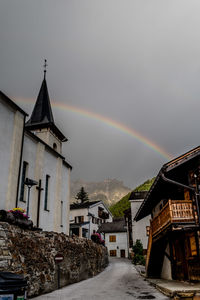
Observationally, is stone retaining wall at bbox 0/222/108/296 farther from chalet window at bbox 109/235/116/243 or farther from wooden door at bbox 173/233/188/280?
chalet window at bbox 109/235/116/243

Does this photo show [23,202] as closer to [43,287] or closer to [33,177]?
[33,177]

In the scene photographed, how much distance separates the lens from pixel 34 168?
20938 millimetres

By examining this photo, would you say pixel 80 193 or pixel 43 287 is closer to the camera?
pixel 43 287

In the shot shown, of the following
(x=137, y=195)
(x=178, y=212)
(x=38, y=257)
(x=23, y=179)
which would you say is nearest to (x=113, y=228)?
(x=137, y=195)

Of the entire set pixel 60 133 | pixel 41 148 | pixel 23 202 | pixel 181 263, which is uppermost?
pixel 60 133

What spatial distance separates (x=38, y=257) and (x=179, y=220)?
6890 mm

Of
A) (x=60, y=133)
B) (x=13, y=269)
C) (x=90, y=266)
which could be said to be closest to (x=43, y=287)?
(x=13, y=269)

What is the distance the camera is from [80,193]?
9231 centimetres

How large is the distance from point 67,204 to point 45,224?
6378 millimetres

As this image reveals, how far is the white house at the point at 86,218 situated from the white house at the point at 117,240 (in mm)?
3015

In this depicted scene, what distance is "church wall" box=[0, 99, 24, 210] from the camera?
1589 cm

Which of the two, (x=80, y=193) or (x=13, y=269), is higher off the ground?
(x=80, y=193)

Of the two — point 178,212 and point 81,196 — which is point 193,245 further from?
point 81,196

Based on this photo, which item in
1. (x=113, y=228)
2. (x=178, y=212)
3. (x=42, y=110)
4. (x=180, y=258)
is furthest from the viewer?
(x=113, y=228)
